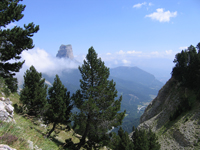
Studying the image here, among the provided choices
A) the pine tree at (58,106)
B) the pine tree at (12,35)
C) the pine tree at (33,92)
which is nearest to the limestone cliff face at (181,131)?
the pine tree at (58,106)

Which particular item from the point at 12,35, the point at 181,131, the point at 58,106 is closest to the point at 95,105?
the point at 58,106

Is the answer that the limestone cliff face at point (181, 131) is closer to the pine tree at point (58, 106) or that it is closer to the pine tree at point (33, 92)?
the pine tree at point (58, 106)

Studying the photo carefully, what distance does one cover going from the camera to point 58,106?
19.8 meters

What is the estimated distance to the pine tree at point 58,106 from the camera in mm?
Result: 19297

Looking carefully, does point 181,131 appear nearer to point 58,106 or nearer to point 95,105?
point 95,105

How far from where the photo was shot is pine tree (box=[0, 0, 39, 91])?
14.0 m

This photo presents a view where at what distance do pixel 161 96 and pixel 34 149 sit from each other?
61693 millimetres

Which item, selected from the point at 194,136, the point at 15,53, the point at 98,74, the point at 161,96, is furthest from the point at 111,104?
the point at 161,96

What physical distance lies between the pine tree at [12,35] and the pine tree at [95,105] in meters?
8.42

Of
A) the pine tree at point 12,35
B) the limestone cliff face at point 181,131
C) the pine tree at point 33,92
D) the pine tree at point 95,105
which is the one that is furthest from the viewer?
the limestone cliff face at point 181,131

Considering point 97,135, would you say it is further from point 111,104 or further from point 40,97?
point 40,97

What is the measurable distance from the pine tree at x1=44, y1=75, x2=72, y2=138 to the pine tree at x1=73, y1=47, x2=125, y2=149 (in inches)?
111

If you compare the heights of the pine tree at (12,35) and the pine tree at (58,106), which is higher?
the pine tree at (12,35)

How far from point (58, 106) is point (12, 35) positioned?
39.0 ft
